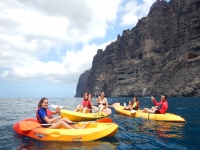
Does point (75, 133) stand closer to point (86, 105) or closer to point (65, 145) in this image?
point (65, 145)

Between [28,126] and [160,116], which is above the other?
[160,116]

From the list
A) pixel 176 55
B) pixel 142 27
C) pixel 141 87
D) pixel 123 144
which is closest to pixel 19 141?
pixel 123 144

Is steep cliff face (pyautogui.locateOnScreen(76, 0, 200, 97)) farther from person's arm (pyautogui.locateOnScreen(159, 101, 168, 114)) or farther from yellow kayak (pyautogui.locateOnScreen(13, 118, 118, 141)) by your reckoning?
yellow kayak (pyautogui.locateOnScreen(13, 118, 118, 141))

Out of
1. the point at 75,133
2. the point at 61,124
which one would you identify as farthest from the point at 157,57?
the point at 75,133

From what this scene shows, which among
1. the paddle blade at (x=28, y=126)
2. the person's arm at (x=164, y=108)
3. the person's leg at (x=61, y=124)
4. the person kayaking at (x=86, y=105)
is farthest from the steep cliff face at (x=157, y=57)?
the paddle blade at (x=28, y=126)

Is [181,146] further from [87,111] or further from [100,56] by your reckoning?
[100,56]

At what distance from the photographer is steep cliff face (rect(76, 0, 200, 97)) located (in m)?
71.6

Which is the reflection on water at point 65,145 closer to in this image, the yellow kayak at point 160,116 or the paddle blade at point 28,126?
the paddle blade at point 28,126

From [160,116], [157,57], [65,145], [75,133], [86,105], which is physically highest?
[157,57]

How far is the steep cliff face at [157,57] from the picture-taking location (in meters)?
71.6

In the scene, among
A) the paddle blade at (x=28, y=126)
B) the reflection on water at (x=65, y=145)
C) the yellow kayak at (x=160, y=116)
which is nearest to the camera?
the reflection on water at (x=65, y=145)

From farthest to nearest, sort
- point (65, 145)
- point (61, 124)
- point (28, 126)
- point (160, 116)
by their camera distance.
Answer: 1. point (160, 116)
2. point (28, 126)
3. point (61, 124)
4. point (65, 145)

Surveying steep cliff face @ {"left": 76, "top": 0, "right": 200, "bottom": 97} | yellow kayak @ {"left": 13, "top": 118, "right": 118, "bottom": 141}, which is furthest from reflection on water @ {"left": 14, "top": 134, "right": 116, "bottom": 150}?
steep cliff face @ {"left": 76, "top": 0, "right": 200, "bottom": 97}

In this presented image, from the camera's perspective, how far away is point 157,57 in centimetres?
9744
